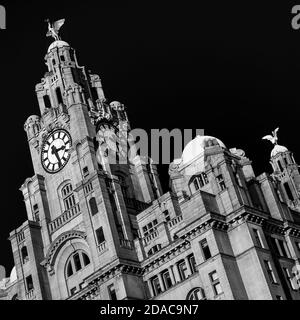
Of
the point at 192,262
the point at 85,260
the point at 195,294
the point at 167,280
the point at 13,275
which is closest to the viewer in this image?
the point at 195,294

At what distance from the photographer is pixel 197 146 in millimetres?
→ 99812

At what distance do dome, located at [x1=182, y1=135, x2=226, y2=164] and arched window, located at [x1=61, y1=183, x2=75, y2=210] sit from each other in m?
16.5

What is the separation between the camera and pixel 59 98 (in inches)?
4230

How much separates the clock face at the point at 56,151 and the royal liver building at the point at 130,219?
0.16 m

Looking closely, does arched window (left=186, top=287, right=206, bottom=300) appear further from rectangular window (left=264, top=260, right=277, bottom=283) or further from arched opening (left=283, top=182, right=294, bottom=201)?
arched opening (left=283, top=182, right=294, bottom=201)

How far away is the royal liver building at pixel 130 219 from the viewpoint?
256ft

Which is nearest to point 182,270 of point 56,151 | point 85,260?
point 85,260

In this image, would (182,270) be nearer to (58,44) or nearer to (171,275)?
(171,275)

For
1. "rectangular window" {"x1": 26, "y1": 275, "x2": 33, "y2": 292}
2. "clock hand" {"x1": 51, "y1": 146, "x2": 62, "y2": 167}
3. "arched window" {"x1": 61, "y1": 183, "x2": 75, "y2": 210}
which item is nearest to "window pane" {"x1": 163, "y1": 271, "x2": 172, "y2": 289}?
"arched window" {"x1": 61, "y1": 183, "x2": 75, "y2": 210}

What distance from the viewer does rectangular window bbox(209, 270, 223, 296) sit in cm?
7562

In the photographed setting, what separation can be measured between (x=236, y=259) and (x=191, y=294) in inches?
255

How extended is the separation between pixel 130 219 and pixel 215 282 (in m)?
19.1
